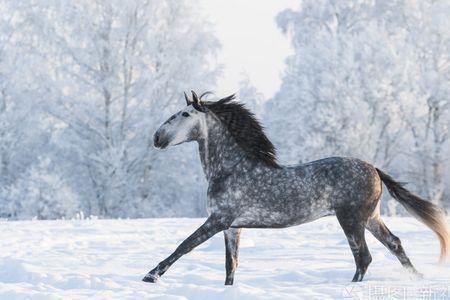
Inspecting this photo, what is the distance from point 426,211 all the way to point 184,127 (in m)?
2.95

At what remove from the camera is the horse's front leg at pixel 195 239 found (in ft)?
21.9

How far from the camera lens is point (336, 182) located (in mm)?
7070

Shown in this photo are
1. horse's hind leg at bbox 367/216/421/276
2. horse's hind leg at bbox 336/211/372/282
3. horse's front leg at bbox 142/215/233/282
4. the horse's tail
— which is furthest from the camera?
the horse's tail

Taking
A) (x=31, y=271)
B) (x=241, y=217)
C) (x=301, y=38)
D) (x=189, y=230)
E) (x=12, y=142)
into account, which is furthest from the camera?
(x=301, y=38)

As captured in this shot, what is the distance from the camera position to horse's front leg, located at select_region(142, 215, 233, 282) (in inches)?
263

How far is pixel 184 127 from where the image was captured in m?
7.11

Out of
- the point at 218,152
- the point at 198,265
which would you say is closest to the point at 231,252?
the point at 218,152

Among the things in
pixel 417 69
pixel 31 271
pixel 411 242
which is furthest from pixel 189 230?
pixel 417 69

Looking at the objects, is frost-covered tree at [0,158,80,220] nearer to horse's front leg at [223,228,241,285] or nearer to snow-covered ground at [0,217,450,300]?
snow-covered ground at [0,217,450,300]

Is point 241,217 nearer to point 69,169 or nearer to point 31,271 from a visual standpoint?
point 31,271

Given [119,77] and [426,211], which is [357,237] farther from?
[119,77]

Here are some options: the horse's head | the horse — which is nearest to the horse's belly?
the horse

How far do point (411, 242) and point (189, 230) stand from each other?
4.91m

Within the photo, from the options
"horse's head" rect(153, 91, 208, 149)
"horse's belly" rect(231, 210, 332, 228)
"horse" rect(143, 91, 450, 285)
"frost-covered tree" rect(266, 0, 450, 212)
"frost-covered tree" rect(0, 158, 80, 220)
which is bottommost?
"horse's belly" rect(231, 210, 332, 228)
